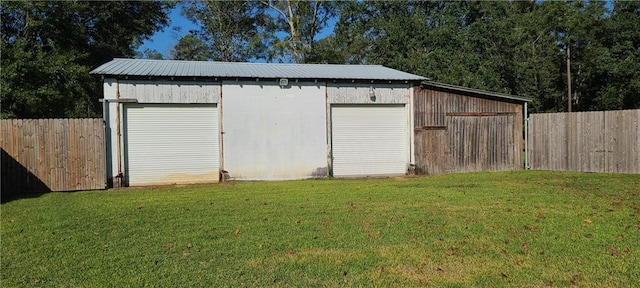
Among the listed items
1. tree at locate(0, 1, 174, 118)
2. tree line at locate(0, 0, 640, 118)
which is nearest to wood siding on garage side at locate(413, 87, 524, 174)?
tree line at locate(0, 0, 640, 118)

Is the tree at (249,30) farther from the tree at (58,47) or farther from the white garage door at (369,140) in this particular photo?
the white garage door at (369,140)

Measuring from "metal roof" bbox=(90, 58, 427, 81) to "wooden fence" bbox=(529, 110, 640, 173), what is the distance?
460 centimetres

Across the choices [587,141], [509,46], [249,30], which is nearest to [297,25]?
[249,30]

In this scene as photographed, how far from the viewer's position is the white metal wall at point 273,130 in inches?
501

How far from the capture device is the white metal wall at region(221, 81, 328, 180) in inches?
501

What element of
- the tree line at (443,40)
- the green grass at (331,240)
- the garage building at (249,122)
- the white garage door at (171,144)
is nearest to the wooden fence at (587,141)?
the green grass at (331,240)

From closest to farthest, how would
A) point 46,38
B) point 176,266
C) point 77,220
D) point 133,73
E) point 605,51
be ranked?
point 176,266, point 77,220, point 133,73, point 46,38, point 605,51

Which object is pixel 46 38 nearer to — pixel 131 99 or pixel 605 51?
pixel 131 99

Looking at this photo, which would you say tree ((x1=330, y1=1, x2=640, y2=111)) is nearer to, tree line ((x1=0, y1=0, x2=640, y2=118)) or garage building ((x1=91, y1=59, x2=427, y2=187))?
tree line ((x1=0, y1=0, x2=640, y2=118))

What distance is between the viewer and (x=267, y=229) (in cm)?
581

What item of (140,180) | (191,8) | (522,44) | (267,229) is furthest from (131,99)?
(522,44)

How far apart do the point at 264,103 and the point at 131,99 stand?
12.4 ft

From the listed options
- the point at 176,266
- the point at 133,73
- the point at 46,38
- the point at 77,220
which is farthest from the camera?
the point at 46,38

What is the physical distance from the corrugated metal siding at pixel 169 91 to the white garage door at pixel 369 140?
394 cm
